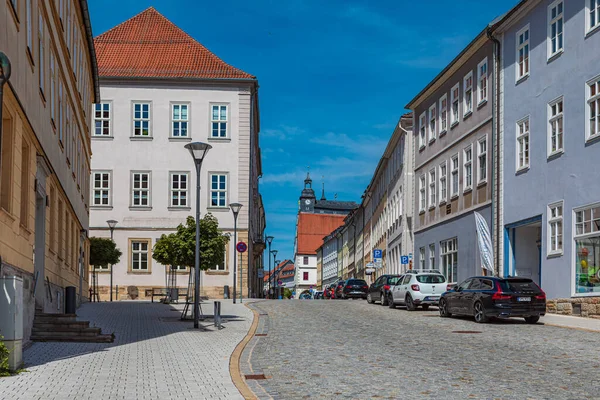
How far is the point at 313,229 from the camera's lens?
16988 centimetres

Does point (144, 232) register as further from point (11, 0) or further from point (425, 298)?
point (11, 0)

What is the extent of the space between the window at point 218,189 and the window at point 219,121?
9.06ft

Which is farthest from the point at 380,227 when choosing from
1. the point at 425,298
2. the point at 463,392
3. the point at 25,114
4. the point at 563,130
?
the point at 463,392

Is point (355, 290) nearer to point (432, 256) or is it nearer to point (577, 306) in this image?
point (432, 256)

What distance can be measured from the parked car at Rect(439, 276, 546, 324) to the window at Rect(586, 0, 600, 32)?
802 centimetres

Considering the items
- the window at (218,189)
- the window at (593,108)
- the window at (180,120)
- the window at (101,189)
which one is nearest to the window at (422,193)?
the window at (218,189)

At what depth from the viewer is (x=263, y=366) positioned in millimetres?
14383

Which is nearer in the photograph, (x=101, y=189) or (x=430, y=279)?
(x=430, y=279)

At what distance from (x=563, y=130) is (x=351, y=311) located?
10.1m

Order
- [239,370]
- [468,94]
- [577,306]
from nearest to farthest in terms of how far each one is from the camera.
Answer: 1. [239,370]
2. [577,306]
3. [468,94]

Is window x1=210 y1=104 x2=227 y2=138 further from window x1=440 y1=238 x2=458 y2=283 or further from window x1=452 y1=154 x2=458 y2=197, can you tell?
window x1=452 y1=154 x2=458 y2=197

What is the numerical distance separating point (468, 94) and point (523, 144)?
732cm

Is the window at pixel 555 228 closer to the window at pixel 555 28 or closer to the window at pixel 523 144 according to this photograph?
the window at pixel 523 144

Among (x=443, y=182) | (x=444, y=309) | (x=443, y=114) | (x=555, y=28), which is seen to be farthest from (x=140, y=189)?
(x=555, y=28)
